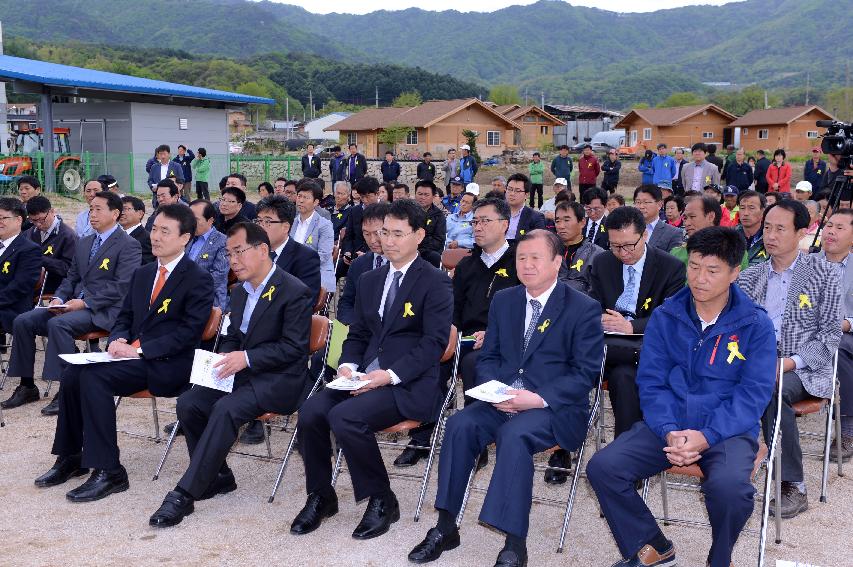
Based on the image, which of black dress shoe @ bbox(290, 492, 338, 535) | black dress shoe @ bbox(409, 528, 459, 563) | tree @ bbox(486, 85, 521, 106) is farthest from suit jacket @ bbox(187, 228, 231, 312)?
tree @ bbox(486, 85, 521, 106)

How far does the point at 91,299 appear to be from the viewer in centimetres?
611

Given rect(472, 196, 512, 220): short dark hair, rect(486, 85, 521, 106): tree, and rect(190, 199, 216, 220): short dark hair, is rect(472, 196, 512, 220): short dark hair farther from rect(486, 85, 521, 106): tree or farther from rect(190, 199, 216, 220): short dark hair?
rect(486, 85, 521, 106): tree

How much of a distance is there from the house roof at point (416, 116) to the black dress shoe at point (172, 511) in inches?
1755

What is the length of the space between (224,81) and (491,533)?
343 feet

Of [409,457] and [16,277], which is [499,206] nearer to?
[409,457]

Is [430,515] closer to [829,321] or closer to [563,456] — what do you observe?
[563,456]

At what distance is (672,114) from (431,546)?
54023mm

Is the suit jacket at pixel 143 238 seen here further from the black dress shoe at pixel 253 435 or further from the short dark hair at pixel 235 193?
the black dress shoe at pixel 253 435

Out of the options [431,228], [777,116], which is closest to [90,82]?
[431,228]

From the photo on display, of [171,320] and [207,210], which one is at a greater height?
[207,210]

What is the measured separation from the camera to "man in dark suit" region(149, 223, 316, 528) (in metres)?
4.29

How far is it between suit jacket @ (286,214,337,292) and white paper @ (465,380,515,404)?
4.06m

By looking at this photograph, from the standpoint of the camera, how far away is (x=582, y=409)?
3.97 m

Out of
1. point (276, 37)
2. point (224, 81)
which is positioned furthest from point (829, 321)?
point (276, 37)
